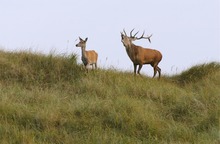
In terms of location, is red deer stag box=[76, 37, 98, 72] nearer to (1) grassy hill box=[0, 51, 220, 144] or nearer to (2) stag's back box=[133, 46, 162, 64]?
(2) stag's back box=[133, 46, 162, 64]

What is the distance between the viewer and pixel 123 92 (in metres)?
9.83

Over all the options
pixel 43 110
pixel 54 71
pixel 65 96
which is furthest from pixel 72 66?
pixel 43 110

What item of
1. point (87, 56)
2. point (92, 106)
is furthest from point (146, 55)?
point (92, 106)

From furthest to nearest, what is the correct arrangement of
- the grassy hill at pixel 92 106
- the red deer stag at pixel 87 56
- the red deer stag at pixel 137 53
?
the red deer stag at pixel 87 56
the red deer stag at pixel 137 53
the grassy hill at pixel 92 106

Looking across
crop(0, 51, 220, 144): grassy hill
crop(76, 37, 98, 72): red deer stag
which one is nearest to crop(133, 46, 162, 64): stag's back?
crop(0, 51, 220, 144): grassy hill

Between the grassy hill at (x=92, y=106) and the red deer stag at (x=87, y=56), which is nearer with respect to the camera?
the grassy hill at (x=92, y=106)

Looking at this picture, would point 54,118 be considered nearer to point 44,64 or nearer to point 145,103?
point 145,103

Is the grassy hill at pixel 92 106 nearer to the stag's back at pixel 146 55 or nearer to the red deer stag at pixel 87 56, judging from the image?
the stag's back at pixel 146 55

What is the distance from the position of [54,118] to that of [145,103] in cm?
224

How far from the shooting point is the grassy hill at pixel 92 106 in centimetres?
727

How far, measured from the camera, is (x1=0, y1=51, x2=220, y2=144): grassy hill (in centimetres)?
→ 727

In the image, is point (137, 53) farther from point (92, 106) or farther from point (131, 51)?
point (92, 106)

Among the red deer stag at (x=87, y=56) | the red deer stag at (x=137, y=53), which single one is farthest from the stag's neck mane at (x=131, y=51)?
the red deer stag at (x=87, y=56)

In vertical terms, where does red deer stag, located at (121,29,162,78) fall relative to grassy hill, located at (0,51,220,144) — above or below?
above
